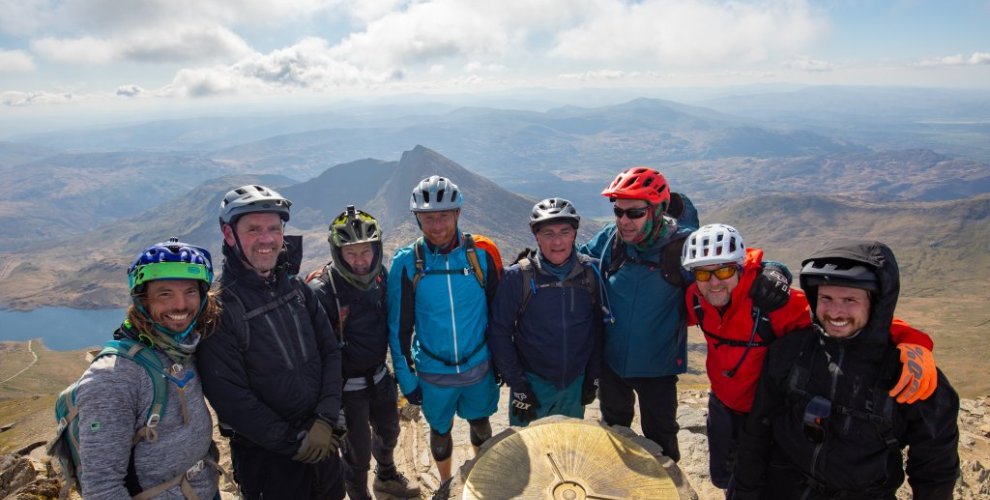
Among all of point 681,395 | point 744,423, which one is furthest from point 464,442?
point 681,395

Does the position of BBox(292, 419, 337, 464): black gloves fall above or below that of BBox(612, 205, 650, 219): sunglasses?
below

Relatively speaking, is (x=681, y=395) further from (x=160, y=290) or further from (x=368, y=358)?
(x=160, y=290)

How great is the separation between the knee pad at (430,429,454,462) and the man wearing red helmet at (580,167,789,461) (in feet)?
11.5

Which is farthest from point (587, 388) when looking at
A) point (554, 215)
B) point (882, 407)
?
point (882, 407)

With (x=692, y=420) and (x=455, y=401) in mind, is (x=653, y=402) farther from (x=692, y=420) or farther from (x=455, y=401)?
(x=692, y=420)

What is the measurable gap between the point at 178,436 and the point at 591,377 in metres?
6.51

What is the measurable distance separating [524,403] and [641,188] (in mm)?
4467

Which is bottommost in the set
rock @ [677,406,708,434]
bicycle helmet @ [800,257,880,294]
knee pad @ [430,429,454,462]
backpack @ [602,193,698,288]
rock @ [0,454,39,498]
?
rock @ [677,406,708,434]

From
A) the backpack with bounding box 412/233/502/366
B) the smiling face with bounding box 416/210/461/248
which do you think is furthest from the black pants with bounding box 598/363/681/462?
the smiling face with bounding box 416/210/461/248

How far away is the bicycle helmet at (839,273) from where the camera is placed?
543cm

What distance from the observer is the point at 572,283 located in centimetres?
830

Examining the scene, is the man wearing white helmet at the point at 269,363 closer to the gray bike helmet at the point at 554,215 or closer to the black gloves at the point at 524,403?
the black gloves at the point at 524,403

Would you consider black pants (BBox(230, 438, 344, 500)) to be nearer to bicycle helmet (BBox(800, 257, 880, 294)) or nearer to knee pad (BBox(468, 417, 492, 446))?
knee pad (BBox(468, 417, 492, 446))

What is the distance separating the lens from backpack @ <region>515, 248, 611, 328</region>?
8320 mm
